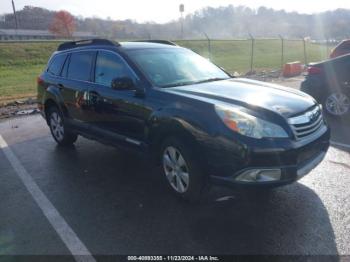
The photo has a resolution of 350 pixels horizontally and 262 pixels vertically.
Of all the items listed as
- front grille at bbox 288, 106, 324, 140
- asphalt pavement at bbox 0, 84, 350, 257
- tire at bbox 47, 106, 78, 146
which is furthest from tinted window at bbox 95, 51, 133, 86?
front grille at bbox 288, 106, 324, 140

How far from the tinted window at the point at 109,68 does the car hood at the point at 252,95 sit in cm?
82

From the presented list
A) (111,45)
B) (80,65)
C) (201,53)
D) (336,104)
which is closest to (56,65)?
(80,65)

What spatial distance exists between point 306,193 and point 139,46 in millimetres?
2959

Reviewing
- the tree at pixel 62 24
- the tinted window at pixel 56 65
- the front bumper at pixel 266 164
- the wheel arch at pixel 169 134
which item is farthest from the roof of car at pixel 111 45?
the tree at pixel 62 24

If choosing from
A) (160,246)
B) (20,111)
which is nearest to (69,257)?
(160,246)

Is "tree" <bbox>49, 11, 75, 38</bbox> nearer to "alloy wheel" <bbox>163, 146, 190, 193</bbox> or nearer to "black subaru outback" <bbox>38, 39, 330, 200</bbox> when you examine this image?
"black subaru outback" <bbox>38, 39, 330, 200</bbox>

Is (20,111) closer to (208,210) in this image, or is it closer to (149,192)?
(149,192)

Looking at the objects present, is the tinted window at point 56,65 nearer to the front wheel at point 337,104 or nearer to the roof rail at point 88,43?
the roof rail at point 88,43

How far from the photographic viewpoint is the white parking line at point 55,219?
333cm

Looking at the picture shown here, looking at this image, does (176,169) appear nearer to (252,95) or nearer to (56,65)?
(252,95)

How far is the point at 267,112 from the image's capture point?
3.70 metres

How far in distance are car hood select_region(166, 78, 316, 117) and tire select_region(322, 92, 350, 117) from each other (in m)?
3.55

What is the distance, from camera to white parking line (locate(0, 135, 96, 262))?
3.33 meters

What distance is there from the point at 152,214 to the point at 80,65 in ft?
9.71
